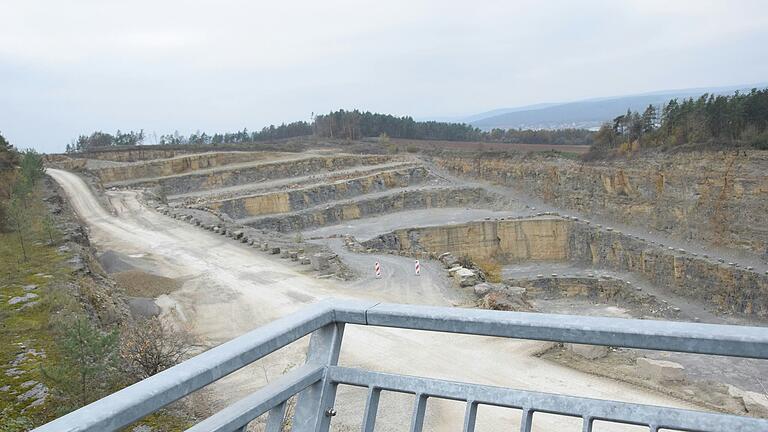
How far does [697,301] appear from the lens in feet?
102

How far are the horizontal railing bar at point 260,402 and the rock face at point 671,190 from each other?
Result: 35.9 metres

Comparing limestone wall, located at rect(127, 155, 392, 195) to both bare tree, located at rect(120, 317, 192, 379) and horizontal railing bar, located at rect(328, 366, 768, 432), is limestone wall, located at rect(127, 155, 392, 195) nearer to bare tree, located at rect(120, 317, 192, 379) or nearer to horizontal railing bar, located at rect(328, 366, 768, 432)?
bare tree, located at rect(120, 317, 192, 379)

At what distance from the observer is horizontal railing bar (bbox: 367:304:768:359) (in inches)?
77.5

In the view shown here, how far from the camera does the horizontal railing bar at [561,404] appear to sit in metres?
2.05

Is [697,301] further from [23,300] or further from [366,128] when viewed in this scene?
[366,128]

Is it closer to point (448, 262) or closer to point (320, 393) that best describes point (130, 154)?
point (448, 262)

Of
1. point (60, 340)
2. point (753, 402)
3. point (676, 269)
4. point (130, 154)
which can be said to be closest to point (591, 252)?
point (676, 269)

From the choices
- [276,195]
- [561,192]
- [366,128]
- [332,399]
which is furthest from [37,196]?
[366,128]

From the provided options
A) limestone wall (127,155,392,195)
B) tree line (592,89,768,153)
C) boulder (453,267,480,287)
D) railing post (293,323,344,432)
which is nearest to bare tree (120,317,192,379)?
railing post (293,323,344,432)

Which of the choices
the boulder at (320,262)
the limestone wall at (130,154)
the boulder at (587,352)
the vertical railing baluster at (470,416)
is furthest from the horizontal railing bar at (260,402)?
the limestone wall at (130,154)

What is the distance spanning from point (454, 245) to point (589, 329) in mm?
36102

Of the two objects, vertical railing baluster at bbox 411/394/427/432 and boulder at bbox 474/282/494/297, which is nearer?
vertical railing baluster at bbox 411/394/427/432

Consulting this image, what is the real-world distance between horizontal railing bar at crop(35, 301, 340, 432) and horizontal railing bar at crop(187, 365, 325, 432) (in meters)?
0.18

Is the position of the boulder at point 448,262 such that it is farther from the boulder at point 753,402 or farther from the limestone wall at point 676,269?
the limestone wall at point 676,269
